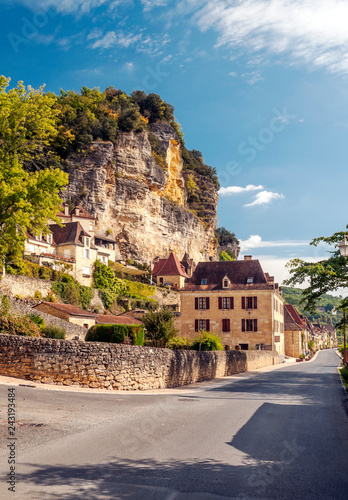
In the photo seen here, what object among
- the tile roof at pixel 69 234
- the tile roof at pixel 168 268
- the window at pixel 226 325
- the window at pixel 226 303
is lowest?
the window at pixel 226 325

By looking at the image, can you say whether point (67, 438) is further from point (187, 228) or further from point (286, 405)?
point (187, 228)

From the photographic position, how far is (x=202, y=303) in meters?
48.4

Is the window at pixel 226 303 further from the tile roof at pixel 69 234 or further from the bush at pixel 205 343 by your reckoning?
the tile roof at pixel 69 234

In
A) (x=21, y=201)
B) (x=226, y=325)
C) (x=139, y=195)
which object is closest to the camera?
(x=21, y=201)

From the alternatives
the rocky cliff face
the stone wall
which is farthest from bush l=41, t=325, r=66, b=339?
the rocky cliff face

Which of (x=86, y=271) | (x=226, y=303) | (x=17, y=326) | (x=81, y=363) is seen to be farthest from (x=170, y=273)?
(x=81, y=363)

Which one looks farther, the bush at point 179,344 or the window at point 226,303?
the window at point 226,303

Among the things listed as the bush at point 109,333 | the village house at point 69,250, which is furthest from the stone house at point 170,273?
the bush at point 109,333

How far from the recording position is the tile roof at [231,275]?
47625 mm

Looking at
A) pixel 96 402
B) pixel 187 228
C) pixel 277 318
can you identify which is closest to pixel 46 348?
pixel 96 402

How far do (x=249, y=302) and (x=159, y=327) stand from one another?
85.9 ft

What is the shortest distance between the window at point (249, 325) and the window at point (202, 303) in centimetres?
419

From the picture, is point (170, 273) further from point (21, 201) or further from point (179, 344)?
point (21, 201)

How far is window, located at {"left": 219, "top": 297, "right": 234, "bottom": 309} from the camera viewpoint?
47281mm
